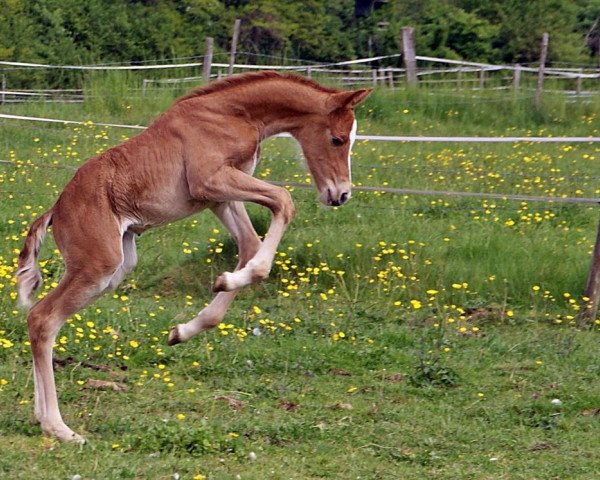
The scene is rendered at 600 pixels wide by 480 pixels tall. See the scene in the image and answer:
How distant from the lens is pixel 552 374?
7039 mm

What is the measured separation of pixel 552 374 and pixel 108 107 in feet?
39.0

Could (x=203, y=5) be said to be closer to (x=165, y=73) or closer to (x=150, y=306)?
(x=165, y=73)

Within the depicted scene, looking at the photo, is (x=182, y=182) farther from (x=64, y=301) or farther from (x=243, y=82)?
(x=64, y=301)

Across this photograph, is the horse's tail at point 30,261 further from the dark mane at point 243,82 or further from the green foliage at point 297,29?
the green foliage at point 297,29

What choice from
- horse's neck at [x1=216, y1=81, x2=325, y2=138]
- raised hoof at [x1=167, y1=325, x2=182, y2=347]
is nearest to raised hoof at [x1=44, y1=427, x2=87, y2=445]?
raised hoof at [x1=167, y1=325, x2=182, y2=347]

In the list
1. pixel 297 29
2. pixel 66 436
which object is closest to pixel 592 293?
pixel 66 436

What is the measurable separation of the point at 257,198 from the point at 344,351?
1.96 meters

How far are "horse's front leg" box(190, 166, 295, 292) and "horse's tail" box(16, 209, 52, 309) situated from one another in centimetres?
95

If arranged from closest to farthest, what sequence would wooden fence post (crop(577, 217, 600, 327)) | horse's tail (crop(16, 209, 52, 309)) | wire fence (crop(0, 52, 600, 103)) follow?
1. horse's tail (crop(16, 209, 52, 309))
2. wooden fence post (crop(577, 217, 600, 327))
3. wire fence (crop(0, 52, 600, 103))

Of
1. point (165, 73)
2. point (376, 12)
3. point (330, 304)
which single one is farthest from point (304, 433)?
point (376, 12)

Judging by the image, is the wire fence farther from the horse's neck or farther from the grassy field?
the horse's neck

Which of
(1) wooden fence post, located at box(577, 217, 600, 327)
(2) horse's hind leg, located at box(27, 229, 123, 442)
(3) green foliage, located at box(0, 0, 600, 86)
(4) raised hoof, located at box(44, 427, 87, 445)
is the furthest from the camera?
(3) green foliage, located at box(0, 0, 600, 86)

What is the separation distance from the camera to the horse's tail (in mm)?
6051

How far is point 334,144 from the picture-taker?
5969 mm
